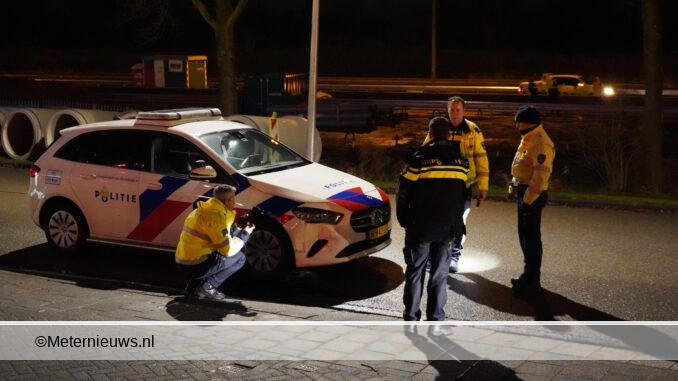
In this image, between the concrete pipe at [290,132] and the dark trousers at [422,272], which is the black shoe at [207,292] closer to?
the dark trousers at [422,272]

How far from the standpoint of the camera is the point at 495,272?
9.08m

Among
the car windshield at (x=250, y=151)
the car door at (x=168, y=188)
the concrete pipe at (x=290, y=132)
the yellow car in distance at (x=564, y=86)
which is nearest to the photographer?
Answer: the car door at (x=168, y=188)

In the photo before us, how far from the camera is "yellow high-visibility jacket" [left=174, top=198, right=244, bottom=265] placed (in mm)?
7801

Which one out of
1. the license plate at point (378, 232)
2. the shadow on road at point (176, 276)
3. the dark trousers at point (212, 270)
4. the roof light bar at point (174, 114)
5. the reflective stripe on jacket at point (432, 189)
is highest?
the roof light bar at point (174, 114)

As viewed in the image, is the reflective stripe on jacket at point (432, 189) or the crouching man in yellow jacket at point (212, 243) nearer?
the reflective stripe on jacket at point (432, 189)

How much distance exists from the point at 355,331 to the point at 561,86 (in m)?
33.8

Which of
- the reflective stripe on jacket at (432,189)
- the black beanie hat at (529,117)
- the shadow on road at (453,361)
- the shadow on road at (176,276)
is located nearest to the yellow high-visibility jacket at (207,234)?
the shadow on road at (176,276)

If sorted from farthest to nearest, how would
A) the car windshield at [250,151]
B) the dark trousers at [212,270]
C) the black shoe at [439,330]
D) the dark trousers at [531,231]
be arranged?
the car windshield at [250,151] < the dark trousers at [531,231] < the dark trousers at [212,270] < the black shoe at [439,330]

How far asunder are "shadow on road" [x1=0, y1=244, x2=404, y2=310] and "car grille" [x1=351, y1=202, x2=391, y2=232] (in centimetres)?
56

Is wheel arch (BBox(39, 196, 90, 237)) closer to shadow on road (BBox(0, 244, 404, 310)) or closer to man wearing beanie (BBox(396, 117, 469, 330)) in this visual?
shadow on road (BBox(0, 244, 404, 310))

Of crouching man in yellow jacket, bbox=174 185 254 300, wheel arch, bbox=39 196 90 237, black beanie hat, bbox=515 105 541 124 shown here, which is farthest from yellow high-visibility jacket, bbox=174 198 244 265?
black beanie hat, bbox=515 105 541 124

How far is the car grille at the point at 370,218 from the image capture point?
863 centimetres

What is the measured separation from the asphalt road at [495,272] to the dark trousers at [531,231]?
0.82ft

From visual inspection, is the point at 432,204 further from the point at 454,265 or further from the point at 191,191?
the point at 191,191
